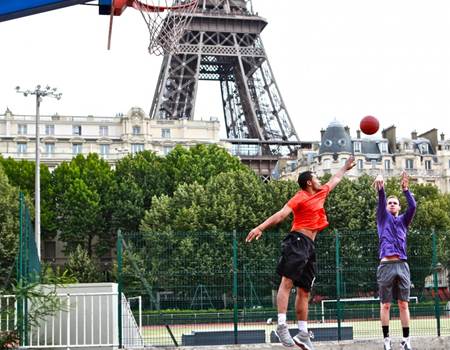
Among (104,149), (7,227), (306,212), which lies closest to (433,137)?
(104,149)

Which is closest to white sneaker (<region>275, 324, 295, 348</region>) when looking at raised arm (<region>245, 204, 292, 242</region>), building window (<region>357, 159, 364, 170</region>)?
raised arm (<region>245, 204, 292, 242</region>)

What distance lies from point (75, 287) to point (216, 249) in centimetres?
726

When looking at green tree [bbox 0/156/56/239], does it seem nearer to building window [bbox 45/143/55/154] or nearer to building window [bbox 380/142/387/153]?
building window [bbox 45/143/55/154]

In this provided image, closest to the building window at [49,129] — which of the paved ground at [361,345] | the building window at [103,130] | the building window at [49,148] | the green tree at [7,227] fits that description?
the building window at [49,148]

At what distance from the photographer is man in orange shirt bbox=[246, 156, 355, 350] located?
9086 mm

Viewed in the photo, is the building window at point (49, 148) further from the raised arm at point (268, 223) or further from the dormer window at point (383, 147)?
the raised arm at point (268, 223)

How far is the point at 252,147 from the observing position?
91375 millimetres

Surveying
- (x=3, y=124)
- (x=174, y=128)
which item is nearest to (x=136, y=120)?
(x=174, y=128)

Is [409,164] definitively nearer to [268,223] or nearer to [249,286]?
[249,286]

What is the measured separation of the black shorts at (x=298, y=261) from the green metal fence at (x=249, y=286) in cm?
567

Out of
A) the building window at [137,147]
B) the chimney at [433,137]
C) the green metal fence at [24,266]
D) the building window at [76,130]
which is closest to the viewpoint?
the green metal fence at [24,266]

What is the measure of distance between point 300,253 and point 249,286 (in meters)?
10.8

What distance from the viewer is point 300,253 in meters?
9.16

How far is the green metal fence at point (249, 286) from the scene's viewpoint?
1644cm
